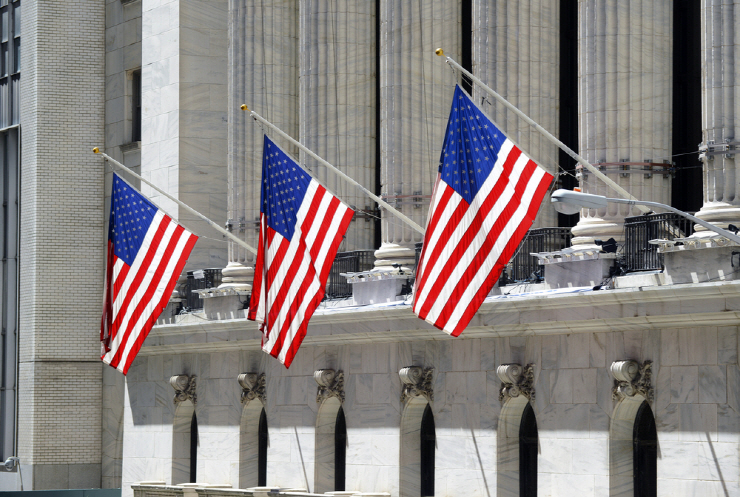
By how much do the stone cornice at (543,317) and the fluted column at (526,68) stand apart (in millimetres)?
3338

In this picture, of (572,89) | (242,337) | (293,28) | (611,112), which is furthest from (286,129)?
(611,112)

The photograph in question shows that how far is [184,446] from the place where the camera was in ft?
144

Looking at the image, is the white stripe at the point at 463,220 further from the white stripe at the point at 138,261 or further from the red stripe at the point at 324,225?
the white stripe at the point at 138,261

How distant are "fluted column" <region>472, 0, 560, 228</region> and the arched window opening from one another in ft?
24.2

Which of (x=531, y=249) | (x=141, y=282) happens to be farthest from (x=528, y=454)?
(x=141, y=282)

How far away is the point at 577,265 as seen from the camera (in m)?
31.2

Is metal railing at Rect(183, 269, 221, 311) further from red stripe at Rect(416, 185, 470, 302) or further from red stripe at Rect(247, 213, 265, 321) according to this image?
red stripe at Rect(416, 185, 470, 302)

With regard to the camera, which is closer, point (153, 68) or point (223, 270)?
point (223, 270)

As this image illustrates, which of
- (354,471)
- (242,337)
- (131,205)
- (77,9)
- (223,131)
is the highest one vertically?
(77,9)

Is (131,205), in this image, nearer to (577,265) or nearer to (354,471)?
(354,471)

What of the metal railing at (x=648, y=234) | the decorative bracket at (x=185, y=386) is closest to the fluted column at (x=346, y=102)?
the decorative bracket at (x=185, y=386)

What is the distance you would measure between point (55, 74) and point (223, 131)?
894cm

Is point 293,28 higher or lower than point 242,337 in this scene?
higher

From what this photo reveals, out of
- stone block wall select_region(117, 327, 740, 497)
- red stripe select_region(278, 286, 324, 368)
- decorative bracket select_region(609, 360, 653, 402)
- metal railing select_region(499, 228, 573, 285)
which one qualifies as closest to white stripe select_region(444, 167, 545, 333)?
decorative bracket select_region(609, 360, 653, 402)
